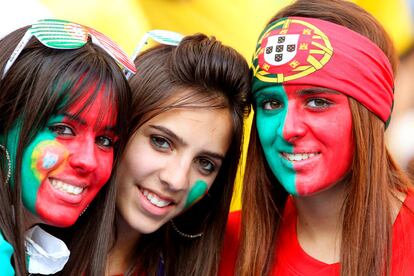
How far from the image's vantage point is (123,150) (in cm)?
218

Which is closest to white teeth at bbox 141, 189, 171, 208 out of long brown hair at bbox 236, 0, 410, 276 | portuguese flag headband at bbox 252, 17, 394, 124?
long brown hair at bbox 236, 0, 410, 276

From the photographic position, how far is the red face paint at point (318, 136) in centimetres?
214

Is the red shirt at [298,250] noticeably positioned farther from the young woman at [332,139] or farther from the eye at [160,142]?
the eye at [160,142]

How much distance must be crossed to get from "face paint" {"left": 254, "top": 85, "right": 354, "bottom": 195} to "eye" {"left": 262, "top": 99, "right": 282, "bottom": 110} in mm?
18

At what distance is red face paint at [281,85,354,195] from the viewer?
7.02ft

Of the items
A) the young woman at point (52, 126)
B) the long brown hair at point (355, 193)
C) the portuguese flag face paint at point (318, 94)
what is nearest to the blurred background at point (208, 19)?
the long brown hair at point (355, 193)

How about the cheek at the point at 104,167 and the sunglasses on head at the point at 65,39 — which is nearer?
the sunglasses on head at the point at 65,39

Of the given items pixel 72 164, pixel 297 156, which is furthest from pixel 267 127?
pixel 72 164

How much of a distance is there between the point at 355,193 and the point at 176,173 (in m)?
0.64

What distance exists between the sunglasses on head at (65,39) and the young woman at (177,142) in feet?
0.70

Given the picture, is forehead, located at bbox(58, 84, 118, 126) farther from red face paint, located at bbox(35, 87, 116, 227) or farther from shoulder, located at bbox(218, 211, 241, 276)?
shoulder, located at bbox(218, 211, 241, 276)

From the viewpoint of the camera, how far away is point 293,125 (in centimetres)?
217

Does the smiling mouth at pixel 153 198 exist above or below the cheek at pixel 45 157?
below

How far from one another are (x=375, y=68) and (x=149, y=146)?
861 millimetres
